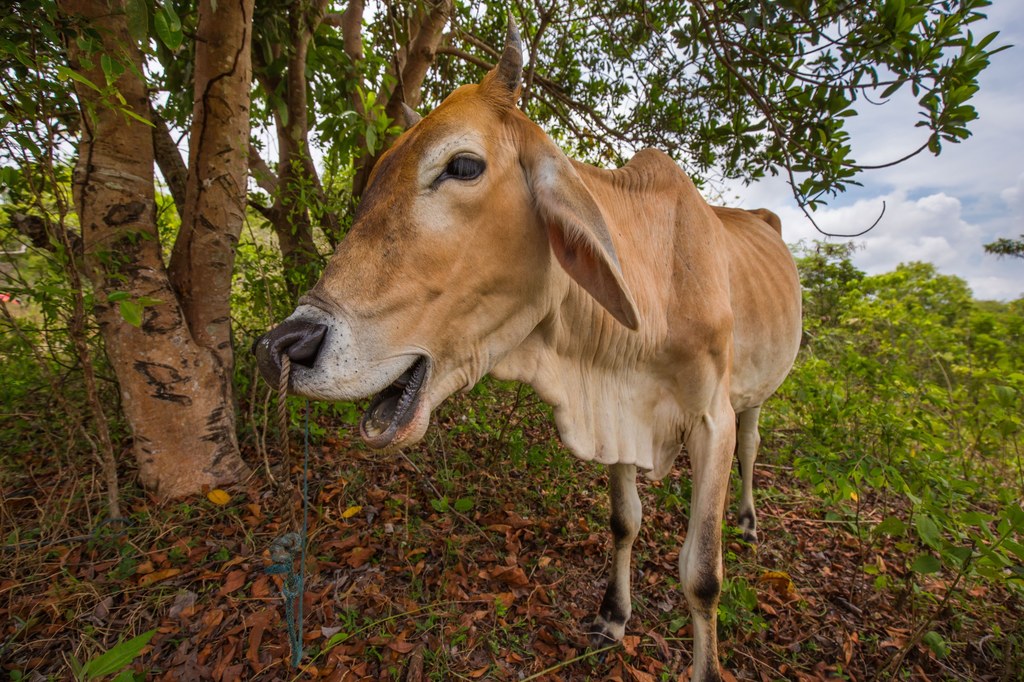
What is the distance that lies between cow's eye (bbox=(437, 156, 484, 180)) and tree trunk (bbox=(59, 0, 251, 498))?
60.9 inches

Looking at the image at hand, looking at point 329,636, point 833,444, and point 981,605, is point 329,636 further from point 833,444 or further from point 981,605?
point 981,605

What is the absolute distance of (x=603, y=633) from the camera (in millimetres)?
2287

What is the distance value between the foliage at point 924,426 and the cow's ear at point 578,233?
1358 mm

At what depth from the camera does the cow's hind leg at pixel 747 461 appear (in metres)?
3.30

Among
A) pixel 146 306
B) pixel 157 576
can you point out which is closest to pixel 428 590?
pixel 157 576

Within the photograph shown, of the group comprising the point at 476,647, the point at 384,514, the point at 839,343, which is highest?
the point at 839,343

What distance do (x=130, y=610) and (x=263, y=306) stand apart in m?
1.82

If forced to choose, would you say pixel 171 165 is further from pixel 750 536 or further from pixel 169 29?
pixel 750 536

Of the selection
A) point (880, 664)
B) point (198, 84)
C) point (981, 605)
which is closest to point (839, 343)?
point (981, 605)

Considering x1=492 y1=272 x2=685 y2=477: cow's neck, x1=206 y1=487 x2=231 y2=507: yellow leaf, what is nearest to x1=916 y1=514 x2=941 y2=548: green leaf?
x1=492 y1=272 x2=685 y2=477: cow's neck

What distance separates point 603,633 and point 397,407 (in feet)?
5.45

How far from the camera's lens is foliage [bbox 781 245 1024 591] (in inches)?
71.0

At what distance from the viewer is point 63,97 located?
2.04 meters

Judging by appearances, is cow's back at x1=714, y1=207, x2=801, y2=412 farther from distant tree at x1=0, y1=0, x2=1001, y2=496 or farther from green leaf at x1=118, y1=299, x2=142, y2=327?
green leaf at x1=118, y1=299, x2=142, y2=327
